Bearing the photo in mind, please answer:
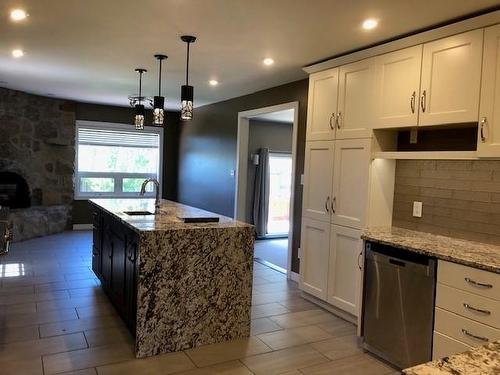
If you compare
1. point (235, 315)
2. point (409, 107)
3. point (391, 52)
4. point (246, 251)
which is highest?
point (391, 52)

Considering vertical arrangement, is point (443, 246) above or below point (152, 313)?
above

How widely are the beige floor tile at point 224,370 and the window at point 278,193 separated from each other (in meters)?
5.15

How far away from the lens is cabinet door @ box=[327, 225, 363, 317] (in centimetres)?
350

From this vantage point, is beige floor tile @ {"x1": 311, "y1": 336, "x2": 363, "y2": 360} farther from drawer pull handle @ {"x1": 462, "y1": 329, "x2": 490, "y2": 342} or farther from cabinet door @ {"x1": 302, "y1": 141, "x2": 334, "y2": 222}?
cabinet door @ {"x1": 302, "y1": 141, "x2": 334, "y2": 222}

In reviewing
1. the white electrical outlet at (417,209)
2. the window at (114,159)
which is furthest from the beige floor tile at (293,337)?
the window at (114,159)

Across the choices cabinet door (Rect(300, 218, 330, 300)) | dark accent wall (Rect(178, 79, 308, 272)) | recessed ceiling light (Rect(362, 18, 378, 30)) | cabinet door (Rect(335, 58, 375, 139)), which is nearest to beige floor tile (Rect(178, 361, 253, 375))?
cabinet door (Rect(300, 218, 330, 300))

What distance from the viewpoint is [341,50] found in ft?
11.7

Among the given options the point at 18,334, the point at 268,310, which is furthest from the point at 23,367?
the point at 268,310

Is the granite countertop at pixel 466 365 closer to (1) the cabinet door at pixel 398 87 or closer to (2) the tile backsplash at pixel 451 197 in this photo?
(2) the tile backsplash at pixel 451 197

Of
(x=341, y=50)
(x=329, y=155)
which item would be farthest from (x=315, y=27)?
(x=329, y=155)

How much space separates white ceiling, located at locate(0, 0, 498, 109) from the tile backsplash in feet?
3.50

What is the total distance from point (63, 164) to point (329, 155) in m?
5.61

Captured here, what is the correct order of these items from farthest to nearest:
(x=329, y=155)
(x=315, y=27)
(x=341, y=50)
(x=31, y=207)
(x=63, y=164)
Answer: (x=63, y=164), (x=31, y=207), (x=329, y=155), (x=341, y=50), (x=315, y=27)

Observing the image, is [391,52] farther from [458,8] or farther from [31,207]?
[31,207]
